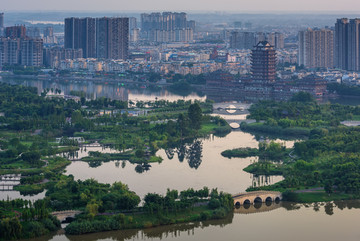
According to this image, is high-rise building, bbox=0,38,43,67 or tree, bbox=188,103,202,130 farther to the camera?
high-rise building, bbox=0,38,43,67

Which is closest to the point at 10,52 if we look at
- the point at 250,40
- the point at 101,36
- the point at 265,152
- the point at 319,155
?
the point at 101,36

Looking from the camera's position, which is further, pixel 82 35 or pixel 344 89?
pixel 82 35

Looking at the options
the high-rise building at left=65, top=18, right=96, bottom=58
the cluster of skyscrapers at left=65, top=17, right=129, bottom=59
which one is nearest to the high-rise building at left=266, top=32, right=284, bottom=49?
the cluster of skyscrapers at left=65, top=17, right=129, bottom=59

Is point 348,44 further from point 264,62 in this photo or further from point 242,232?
point 242,232

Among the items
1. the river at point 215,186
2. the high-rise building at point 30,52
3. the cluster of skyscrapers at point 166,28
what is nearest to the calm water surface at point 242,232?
the river at point 215,186

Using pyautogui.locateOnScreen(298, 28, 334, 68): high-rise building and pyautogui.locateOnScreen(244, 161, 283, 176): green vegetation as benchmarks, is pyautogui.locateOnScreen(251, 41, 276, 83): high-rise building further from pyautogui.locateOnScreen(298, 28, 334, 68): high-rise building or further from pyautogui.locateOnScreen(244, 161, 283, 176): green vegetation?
pyautogui.locateOnScreen(244, 161, 283, 176): green vegetation

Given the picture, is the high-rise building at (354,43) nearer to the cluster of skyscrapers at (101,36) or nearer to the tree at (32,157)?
the cluster of skyscrapers at (101,36)
